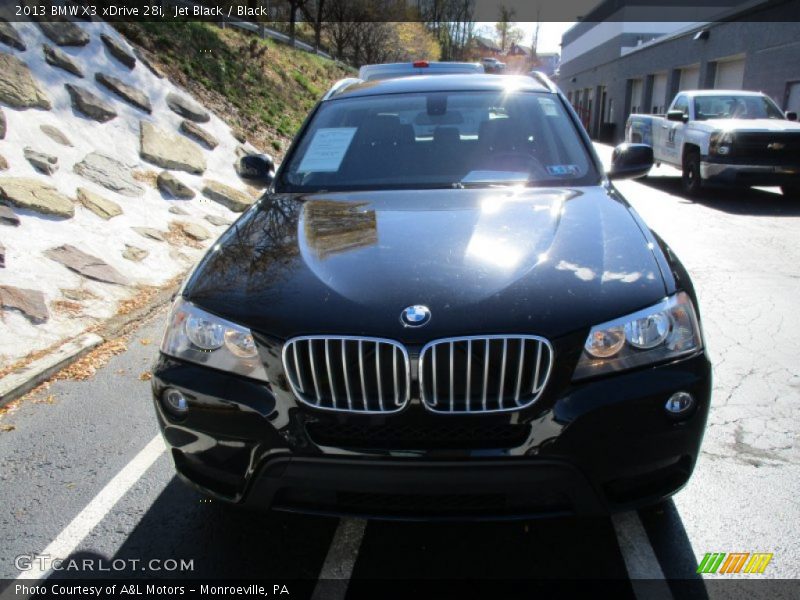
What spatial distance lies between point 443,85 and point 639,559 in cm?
302

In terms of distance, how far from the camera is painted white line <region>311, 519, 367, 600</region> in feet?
8.24

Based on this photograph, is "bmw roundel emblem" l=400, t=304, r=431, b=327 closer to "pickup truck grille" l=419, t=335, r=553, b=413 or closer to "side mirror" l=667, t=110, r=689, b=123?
"pickup truck grille" l=419, t=335, r=553, b=413

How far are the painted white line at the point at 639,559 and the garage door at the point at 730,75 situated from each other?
75.5ft

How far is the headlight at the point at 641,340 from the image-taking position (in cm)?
223

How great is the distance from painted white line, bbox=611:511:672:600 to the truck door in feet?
38.6

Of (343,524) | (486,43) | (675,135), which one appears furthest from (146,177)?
(486,43)

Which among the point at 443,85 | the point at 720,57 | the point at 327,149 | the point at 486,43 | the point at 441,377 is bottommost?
the point at 441,377

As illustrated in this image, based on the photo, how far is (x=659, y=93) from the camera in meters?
31.7

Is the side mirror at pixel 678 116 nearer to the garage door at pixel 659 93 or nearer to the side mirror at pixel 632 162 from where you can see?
the side mirror at pixel 632 162

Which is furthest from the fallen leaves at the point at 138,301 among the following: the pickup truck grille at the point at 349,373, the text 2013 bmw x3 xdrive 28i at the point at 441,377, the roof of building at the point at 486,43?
the roof of building at the point at 486,43

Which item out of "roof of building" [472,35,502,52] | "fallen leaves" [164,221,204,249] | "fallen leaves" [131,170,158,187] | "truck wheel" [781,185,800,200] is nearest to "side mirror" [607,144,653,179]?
"fallen leaves" [164,221,204,249]

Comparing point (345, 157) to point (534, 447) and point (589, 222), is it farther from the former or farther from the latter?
point (534, 447)

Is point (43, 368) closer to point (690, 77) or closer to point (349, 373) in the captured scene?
point (349, 373)

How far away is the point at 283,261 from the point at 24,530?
5.27 ft
